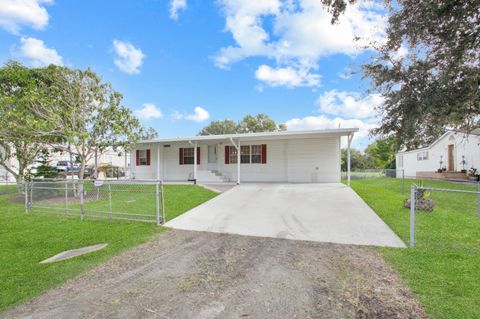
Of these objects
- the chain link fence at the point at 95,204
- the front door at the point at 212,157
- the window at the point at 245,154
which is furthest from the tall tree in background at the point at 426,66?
the front door at the point at 212,157

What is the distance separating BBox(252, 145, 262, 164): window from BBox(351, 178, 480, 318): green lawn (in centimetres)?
789

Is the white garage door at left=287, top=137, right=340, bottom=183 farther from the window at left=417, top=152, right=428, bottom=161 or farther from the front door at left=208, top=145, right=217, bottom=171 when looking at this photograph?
the window at left=417, top=152, right=428, bottom=161

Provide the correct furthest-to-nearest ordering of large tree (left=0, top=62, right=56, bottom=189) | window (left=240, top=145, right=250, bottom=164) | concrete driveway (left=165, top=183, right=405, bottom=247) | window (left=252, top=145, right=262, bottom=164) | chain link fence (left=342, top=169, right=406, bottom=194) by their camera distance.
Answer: window (left=240, top=145, right=250, bottom=164), window (left=252, top=145, right=262, bottom=164), chain link fence (left=342, top=169, right=406, bottom=194), large tree (left=0, top=62, right=56, bottom=189), concrete driveway (left=165, top=183, right=405, bottom=247)

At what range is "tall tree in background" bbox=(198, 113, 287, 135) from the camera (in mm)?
32500

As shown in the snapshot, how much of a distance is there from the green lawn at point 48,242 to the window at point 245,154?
6.29 m

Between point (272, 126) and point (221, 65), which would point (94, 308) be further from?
point (272, 126)

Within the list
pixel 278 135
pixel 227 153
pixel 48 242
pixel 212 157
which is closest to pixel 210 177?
pixel 212 157

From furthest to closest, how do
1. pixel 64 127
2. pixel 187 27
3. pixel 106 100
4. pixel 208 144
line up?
1. pixel 208 144
2. pixel 187 27
3. pixel 106 100
4. pixel 64 127

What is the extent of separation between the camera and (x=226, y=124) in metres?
37.3

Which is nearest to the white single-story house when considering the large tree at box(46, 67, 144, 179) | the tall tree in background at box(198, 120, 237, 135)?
the large tree at box(46, 67, 144, 179)

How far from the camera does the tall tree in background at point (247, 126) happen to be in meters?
32.5

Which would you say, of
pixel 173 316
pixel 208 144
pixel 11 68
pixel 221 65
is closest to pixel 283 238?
pixel 173 316

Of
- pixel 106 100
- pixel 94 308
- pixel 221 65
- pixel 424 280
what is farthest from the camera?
pixel 221 65

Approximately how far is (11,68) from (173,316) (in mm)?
14295
